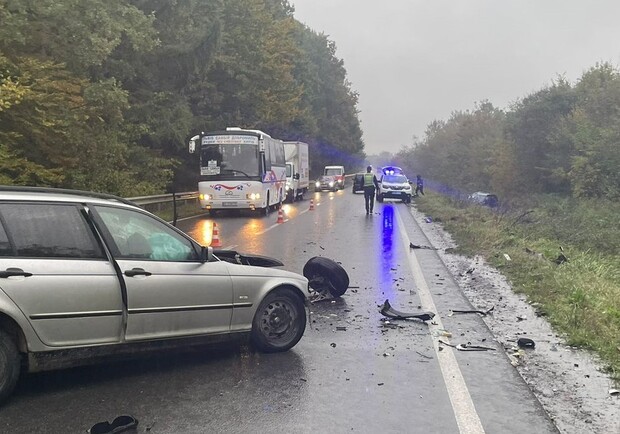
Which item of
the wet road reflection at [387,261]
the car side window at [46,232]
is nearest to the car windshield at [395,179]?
the wet road reflection at [387,261]

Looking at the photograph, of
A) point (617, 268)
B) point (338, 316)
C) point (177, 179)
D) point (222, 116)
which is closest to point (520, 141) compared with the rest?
point (222, 116)

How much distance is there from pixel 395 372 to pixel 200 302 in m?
1.89

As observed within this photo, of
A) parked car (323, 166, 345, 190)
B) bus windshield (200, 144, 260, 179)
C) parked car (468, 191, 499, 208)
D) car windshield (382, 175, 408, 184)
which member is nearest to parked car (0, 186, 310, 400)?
bus windshield (200, 144, 260, 179)

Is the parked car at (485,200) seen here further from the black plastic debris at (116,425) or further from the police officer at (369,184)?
the black plastic debris at (116,425)

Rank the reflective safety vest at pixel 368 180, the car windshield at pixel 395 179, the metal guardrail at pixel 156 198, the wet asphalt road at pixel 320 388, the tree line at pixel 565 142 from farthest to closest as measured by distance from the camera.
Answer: the car windshield at pixel 395 179, the tree line at pixel 565 142, the reflective safety vest at pixel 368 180, the metal guardrail at pixel 156 198, the wet asphalt road at pixel 320 388

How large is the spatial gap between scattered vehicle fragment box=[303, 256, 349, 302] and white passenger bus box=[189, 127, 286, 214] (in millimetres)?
14475

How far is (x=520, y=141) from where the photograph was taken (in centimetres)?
4200

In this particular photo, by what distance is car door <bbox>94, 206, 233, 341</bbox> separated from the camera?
483 centimetres

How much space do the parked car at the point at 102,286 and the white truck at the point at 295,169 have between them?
97.5 ft

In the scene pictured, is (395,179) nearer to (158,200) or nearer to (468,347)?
(158,200)

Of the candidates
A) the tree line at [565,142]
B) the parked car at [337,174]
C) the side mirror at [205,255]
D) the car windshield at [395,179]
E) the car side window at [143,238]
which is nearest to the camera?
the car side window at [143,238]

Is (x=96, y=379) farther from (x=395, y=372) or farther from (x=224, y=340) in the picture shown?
(x=395, y=372)

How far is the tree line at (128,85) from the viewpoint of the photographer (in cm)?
1459

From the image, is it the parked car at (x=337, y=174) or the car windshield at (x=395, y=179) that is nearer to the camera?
the car windshield at (x=395, y=179)
